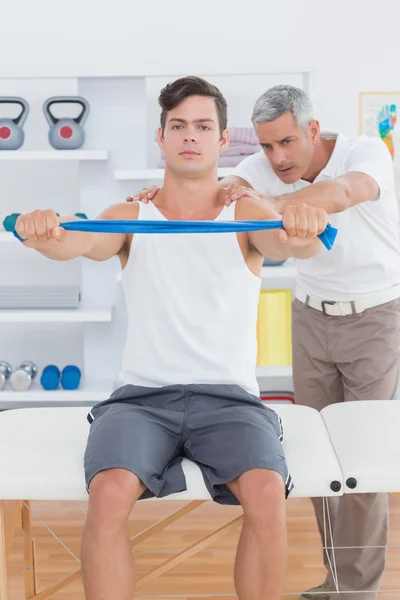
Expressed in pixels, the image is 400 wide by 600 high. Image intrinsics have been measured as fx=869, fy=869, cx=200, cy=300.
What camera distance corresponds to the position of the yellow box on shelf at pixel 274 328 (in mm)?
3543

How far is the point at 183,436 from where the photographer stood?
1815 millimetres

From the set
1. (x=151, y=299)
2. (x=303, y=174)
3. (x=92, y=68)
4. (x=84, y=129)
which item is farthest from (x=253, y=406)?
(x=92, y=68)

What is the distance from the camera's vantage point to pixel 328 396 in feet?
8.30

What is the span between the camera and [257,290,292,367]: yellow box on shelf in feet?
11.6

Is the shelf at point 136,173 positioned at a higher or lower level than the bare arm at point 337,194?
higher

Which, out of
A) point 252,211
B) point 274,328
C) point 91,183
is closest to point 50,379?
point 91,183

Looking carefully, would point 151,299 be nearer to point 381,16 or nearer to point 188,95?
point 188,95

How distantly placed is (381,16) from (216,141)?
217 cm

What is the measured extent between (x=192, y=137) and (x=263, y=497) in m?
0.83

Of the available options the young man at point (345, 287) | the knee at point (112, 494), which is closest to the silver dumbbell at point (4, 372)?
the young man at point (345, 287)

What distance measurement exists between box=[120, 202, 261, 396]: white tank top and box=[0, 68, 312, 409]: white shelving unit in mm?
1496

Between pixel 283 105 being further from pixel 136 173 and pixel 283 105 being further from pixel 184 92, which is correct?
pixel 136 173

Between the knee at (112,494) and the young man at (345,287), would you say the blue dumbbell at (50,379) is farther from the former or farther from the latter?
the knee at (112,494)

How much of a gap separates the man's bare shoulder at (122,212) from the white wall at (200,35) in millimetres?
1923
